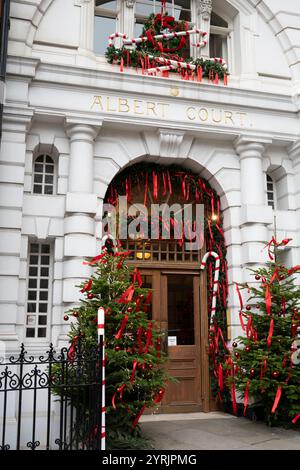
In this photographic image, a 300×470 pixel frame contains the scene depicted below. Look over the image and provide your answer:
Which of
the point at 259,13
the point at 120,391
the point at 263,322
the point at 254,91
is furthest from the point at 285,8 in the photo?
the point at 120,391

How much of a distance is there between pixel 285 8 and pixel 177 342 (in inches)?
326

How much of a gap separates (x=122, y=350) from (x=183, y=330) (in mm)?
3546

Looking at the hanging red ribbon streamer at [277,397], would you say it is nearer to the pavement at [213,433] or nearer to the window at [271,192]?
the pavement at [213,433]

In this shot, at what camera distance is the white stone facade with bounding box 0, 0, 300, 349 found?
928 cm

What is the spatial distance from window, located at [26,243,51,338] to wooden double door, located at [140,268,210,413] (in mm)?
2099

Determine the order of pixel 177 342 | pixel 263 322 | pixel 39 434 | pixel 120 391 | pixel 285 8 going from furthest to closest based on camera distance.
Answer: pixel 285 8 → pixel 177 342 → pixel 263 322 → pixel 39 434 → pixel 120 391

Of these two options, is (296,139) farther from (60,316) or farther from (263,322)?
(60,316)

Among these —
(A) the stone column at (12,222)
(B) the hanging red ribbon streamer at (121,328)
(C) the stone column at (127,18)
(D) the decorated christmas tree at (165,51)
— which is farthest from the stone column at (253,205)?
(A) the stone column at (12,222)

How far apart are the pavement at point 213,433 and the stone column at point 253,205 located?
2912 millimetres

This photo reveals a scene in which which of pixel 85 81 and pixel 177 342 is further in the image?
pixel 177 342

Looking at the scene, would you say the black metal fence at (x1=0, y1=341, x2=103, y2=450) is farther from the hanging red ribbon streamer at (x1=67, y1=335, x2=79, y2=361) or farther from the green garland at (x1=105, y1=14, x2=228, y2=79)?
the green garland at (x1=105, y1=14, x2=228, y2=79)

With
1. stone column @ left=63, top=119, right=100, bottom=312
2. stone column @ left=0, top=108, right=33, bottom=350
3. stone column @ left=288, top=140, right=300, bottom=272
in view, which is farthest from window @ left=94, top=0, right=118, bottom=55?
stone column @ left=288, top=140, right=300, bottom=272

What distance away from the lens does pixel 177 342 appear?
419 inches

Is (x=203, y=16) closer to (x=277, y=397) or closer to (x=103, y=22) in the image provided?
(x=103, y=22)
